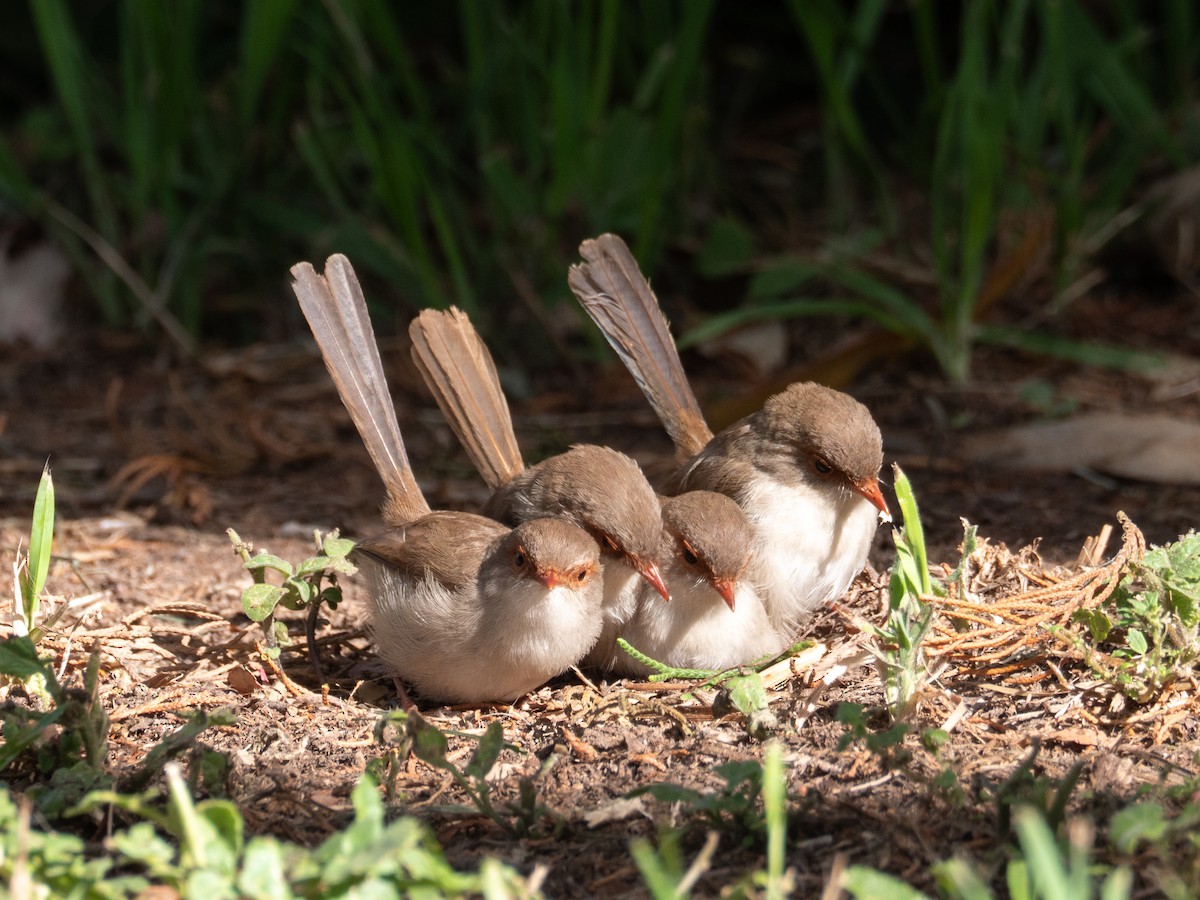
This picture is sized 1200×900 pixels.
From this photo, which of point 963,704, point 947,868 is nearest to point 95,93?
point 963,704

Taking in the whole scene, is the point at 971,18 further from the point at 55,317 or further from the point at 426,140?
the point at 55,317

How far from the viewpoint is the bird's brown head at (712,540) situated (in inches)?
138

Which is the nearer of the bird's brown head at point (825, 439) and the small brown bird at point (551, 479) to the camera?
the small brown bird at point (551, 479)

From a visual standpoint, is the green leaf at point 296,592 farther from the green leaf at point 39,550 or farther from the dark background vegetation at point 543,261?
the green leaf at point 39,550

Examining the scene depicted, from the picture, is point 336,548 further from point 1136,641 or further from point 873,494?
point 1136,641

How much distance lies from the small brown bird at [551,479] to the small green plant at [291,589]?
0.53 meters

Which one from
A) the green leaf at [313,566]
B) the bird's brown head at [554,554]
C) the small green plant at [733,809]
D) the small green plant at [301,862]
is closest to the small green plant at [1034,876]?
the small green plant at [733,809]

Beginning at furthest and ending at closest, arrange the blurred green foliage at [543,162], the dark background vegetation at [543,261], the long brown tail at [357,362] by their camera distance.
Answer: the blurred green foliage at [543,162], the dark background vegetation at [543,261], the long brown tail at [357,362]

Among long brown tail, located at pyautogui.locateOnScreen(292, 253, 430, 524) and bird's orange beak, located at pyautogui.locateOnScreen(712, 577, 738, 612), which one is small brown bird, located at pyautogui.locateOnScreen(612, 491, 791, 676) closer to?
bird's orange beak, located at pyautogui.locateOnScreen(712, 577, 738, 612)

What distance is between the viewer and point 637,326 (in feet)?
14.3

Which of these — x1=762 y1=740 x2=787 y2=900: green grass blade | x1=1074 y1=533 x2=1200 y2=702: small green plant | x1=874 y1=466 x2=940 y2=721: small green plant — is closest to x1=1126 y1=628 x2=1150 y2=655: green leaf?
x1=1074 y1=533 x2=1200 y2=702: small green plant

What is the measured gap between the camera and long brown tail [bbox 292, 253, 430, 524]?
12.6 ft

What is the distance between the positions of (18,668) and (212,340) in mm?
4382

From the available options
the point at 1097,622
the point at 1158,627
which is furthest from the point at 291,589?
the point at 1158,627
